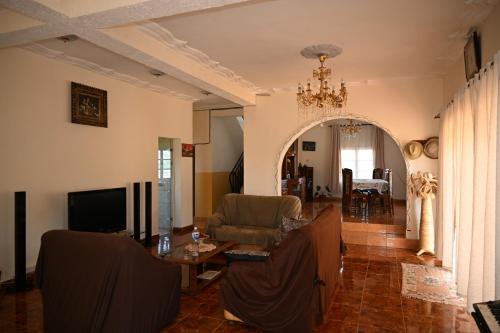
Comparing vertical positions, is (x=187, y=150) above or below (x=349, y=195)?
above

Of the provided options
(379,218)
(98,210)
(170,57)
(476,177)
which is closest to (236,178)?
(379,218)

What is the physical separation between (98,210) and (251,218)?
235cm

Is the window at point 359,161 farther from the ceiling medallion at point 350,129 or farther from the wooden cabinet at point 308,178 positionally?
the wooden cabinet at point 308,178

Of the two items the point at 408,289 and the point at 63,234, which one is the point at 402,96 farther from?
the point at 63,234

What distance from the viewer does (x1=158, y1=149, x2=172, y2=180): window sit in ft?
23.1

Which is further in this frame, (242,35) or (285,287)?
(242,35)

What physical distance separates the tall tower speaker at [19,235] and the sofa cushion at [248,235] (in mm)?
2536

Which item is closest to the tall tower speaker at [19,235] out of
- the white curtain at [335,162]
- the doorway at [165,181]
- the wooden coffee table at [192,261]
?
the wooden coffee table at [192,261]

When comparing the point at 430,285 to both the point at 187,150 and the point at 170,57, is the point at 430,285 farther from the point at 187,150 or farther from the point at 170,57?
the point at 187,150

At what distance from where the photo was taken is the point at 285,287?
2.73m

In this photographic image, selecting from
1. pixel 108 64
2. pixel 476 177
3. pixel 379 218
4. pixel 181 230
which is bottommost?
pixel 181 230

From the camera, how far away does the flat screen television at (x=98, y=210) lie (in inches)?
174

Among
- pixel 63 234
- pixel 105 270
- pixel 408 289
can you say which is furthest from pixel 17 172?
pixel 408 289

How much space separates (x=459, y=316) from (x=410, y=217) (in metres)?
2.59
